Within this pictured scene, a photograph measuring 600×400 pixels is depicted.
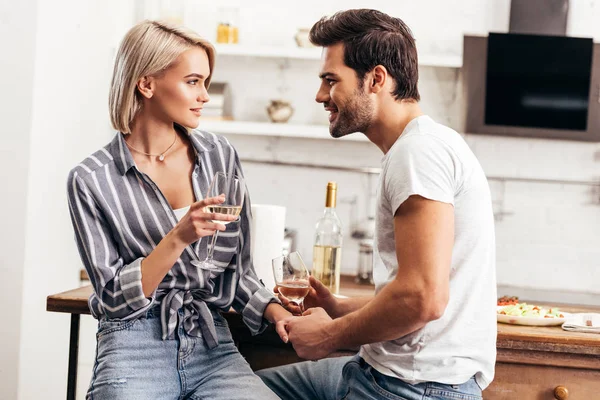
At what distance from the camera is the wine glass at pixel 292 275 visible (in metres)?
1.85

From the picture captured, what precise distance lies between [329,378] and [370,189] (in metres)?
2.99

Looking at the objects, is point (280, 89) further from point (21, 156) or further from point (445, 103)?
point (21, 156)

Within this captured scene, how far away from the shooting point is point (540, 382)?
1.96m

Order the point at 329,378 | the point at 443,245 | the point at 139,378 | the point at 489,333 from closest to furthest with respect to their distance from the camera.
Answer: the point at 443,245 < the point at 489,333 < the point at 139,378 < the point at 329,378

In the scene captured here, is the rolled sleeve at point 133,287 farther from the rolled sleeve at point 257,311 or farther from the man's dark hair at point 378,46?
the man's dark hair at point 378,46

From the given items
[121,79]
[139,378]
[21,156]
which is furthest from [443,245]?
[21,156]

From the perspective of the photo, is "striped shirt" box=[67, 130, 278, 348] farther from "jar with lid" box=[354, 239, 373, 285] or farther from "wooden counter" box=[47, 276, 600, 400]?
"jar with lid" box=[354, 239, 373, 285]

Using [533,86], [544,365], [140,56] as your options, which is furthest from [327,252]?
[533,86]

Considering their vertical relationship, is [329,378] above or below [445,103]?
below

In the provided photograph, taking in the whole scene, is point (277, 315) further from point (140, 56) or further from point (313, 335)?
point (140, 56)

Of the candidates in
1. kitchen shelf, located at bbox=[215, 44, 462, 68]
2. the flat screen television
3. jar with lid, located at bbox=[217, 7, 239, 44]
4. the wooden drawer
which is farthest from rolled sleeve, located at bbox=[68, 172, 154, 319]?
the flat screen television

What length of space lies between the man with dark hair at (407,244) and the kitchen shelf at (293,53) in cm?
269

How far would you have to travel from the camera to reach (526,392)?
197cm

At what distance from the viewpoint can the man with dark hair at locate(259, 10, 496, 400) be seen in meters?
1.51
